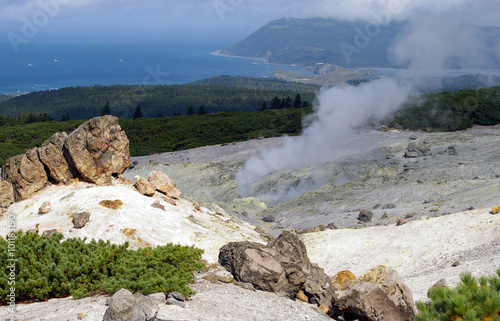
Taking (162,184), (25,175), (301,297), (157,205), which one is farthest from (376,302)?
(25,175)

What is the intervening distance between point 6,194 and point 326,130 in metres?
37.2

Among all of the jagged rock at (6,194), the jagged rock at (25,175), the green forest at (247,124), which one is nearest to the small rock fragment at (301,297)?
the jagged rock at (25,175)

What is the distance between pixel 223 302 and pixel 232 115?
286 ft

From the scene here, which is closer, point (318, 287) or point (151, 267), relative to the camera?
point (151, 267)

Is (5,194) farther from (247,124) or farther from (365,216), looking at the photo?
(247,124)

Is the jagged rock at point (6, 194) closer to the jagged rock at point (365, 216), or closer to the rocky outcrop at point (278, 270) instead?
the rocky outcrop at point (278, 270)

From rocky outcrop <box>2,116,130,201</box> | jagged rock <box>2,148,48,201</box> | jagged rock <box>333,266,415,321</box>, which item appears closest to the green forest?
jagged rock <box>2,148,48,201</box>

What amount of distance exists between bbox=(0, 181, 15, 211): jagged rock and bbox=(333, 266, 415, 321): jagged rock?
18076mm

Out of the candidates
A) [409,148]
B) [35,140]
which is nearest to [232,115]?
[35,140]

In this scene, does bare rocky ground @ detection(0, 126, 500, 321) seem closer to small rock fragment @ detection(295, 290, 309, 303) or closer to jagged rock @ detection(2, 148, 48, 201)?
jagged rock @ detection(2, 148, 48, 201)

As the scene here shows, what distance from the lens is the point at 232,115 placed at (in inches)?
3888

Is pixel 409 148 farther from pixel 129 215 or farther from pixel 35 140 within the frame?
pixel 35 140

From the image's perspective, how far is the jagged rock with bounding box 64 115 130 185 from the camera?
2392cm

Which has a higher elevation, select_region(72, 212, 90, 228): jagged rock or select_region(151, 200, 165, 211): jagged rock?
select_region(72, 212, 90, 228): jagged rock
